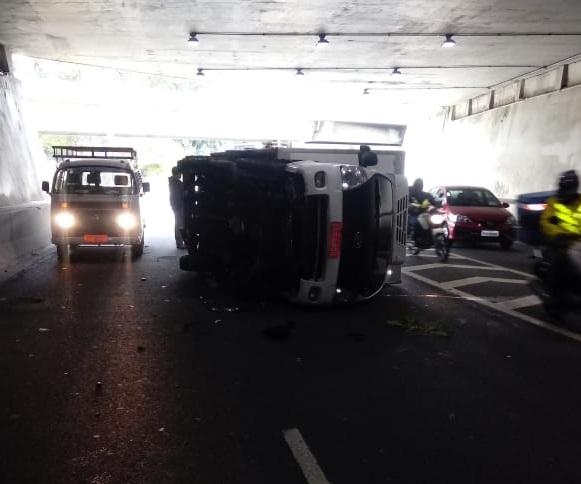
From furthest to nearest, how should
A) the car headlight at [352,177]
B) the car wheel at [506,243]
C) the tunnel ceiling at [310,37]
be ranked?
the car wheel at [506,243] < the tunnel ceiling at [310,37] < the car headlight at [352,177]

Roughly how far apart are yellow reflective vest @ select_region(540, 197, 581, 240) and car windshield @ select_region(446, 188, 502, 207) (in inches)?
345

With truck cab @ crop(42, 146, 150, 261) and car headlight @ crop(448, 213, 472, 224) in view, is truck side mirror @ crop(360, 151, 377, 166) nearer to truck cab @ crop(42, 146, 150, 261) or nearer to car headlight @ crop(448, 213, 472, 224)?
truck cab @ crop(42, 146, 150, 261)

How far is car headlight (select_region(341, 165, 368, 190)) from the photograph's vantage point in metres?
7.07

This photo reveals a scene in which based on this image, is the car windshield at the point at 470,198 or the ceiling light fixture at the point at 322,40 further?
the car windshield at the point at 470,198

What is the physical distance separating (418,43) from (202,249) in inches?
372

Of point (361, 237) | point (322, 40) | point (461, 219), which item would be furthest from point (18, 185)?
point (461, 219)

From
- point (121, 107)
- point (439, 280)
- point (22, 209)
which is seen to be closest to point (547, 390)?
point (439, 280)

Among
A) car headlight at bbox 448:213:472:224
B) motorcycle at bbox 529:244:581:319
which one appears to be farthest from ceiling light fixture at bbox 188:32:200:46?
motorcycle at bbox 529:244:581:319

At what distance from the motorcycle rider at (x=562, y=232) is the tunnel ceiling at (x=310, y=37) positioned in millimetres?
6360

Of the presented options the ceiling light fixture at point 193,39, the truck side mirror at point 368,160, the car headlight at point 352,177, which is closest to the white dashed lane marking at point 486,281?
the truck side mirror at point 368,160

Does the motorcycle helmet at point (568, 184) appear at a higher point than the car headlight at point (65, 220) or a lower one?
higher

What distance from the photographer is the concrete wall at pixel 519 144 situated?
1614 centimetres

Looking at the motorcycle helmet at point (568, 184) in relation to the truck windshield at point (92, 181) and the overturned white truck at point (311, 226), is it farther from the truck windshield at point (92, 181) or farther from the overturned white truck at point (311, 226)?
the truck windshield at point (92, 181)

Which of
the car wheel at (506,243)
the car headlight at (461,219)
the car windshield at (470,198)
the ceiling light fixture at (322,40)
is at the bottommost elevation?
the car wheel at (506,243)
